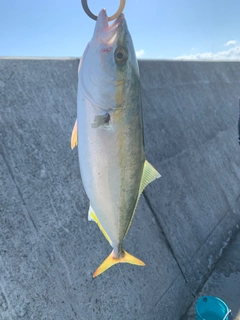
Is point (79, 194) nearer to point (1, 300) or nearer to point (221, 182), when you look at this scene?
point (1, 300)

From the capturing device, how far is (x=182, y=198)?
3.49 m

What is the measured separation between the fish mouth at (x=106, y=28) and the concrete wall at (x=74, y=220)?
3.89 feet

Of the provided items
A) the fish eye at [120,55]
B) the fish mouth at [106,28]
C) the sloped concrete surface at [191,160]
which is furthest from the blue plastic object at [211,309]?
the fish mouth at [106,28]

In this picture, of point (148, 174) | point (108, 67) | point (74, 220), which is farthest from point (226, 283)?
point (108, 67)

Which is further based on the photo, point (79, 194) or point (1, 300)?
point (79, 194)

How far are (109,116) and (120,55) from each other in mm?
294

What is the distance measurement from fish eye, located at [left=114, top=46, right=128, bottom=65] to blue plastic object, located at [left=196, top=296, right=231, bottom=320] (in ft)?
7.09

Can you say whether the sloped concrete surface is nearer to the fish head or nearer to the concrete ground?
the concrete ground

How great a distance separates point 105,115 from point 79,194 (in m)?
1.19

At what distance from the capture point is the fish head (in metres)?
1.39

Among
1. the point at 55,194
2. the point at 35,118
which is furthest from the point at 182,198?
the point at 35,118

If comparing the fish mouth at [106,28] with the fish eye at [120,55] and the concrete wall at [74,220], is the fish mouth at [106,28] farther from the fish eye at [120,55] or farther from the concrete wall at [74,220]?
the concrete wall at [74,220]

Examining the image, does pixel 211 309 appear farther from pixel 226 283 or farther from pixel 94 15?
pixel 94 15

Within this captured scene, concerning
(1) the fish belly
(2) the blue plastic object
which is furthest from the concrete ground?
(1) the fish belly
